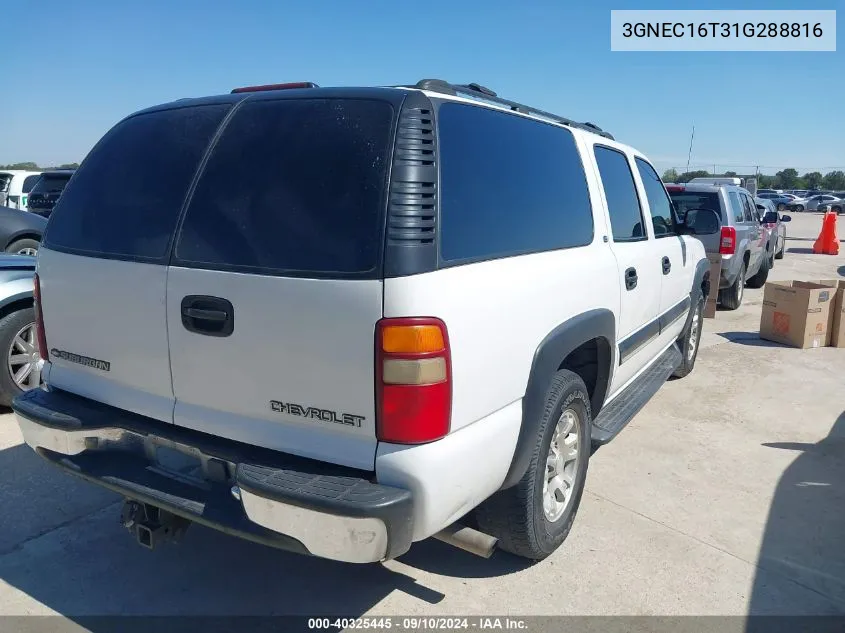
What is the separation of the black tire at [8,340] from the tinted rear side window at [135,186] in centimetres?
204

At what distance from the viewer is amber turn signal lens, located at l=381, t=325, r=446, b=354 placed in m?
2.09

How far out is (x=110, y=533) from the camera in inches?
132

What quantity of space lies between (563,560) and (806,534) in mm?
1346

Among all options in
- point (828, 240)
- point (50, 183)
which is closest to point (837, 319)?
point (828, 240)

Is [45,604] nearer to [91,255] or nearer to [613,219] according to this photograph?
[91,255]

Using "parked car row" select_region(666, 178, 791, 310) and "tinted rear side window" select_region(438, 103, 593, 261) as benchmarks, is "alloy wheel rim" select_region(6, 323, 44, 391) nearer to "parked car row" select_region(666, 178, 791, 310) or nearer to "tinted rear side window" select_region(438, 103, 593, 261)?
"tinted rear side window" select_region(438, 103, 593, 261)

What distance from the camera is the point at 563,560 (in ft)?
10.5

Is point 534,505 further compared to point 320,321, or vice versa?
point 534,505

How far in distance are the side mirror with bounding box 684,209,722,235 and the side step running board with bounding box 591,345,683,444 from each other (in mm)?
973

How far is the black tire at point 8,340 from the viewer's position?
15.0 ft

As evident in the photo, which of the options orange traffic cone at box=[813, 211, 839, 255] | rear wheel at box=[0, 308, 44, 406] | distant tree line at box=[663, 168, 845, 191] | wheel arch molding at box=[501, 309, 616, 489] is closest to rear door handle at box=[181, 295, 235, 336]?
wheel arch molding at box=[501, 309, 616, 489]

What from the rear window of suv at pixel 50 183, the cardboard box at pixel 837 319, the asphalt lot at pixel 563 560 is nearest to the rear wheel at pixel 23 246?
the asphalt lot at pixel 563 560

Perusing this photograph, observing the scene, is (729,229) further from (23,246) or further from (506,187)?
(23,246)

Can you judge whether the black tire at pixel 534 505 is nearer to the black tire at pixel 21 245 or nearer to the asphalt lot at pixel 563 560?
the asphalt lot at pixel 563 560
